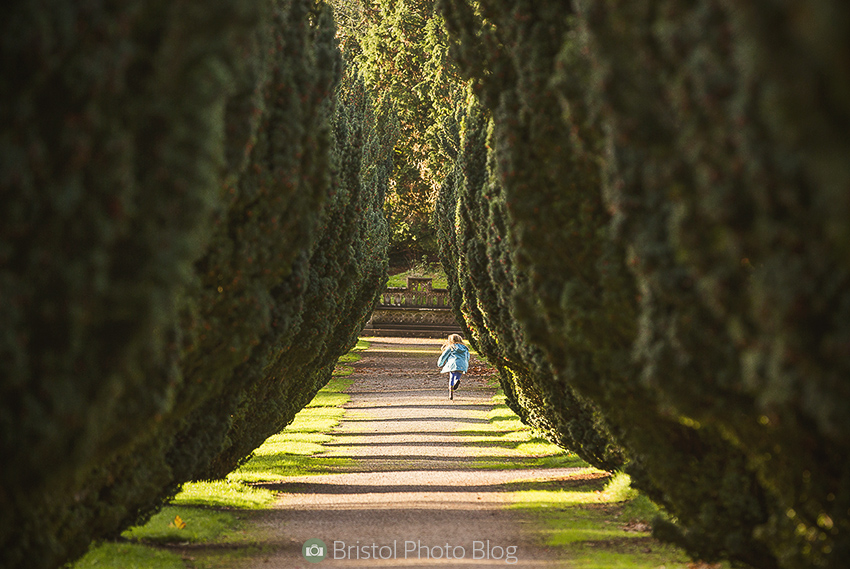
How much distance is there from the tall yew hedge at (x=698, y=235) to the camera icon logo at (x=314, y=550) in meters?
2.97

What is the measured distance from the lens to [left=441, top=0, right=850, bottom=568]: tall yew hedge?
10.5ft

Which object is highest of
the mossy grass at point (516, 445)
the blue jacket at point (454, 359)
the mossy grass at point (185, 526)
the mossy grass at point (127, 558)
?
the blue jacket at point (454, 359)

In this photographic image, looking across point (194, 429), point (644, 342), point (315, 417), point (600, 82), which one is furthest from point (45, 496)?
point (315, 417)

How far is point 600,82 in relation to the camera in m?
4.29

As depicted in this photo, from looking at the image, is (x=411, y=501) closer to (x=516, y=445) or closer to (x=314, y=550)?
(x=314, y=550)

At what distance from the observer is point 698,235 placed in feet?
13.2

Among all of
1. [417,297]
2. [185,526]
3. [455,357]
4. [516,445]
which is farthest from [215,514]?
[417,297]

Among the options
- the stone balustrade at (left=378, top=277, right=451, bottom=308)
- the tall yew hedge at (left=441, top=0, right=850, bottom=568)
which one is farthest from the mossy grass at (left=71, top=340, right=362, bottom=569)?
the stone balustrade at (left=378, top=277, right=451, bottom=308)

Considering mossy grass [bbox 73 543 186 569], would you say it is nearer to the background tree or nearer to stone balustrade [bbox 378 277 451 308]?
the background tree

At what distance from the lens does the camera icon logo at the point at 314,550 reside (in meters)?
7.83

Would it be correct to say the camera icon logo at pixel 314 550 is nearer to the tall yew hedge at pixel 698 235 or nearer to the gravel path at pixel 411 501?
the gravel path at pixel 411 501

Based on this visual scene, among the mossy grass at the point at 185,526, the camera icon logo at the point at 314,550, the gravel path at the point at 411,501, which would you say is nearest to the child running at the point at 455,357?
the gravel path at the point at 411,501

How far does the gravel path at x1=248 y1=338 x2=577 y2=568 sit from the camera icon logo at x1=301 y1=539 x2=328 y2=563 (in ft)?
0.21

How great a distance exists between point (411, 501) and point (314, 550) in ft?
8.31
